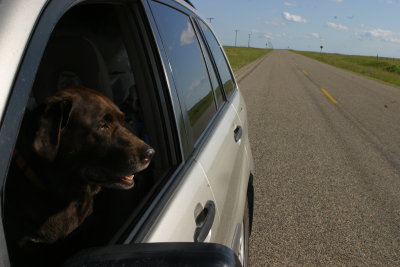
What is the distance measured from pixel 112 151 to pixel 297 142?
21.7 ft

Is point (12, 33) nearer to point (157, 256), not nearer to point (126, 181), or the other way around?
point (157, 256)

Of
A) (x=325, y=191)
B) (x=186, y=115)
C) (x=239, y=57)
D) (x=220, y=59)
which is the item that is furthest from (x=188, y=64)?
(x=239, y=57)

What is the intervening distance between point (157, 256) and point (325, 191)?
15.8ft

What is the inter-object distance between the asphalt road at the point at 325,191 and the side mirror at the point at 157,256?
2.83m

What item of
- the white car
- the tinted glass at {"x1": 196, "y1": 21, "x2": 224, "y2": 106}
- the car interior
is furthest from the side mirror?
the tinted glass at {"x1": 196, "y1": 21, "x2": 224, "y2": 106}

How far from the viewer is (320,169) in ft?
20.8

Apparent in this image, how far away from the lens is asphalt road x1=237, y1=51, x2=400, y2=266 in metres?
3.90

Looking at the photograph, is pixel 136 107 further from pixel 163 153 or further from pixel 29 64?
pixel 29 64

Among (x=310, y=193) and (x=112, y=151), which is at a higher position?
(x=112, y=151)

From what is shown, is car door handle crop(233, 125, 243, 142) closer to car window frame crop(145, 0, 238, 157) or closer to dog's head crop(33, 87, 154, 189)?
car window frame crop(145, 0, 238, 157)

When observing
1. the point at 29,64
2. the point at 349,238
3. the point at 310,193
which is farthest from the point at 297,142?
the point at 29,64

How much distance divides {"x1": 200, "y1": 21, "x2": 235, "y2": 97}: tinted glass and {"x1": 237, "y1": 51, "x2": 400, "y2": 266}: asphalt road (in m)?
1.50

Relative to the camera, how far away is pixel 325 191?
17.8 feet

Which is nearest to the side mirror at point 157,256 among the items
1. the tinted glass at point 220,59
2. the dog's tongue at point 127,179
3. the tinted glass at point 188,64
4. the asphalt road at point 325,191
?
the dog's tongue at point 127,179
